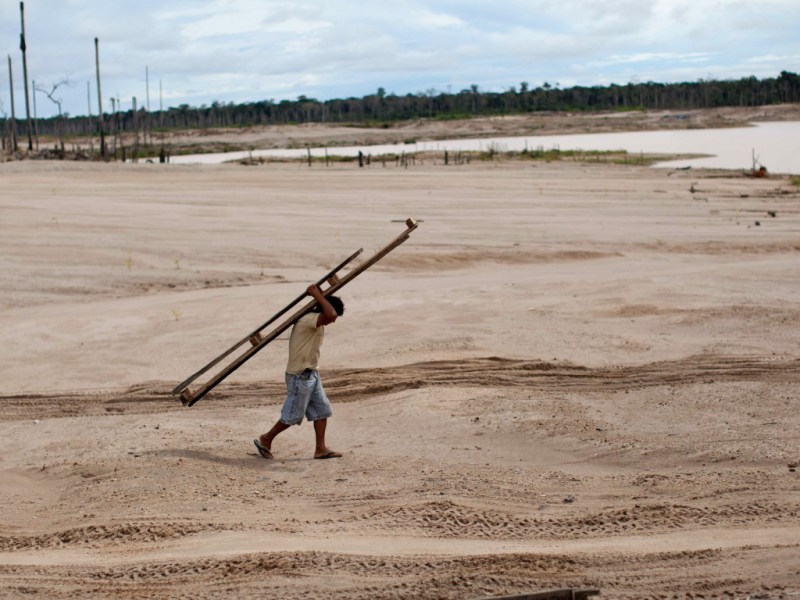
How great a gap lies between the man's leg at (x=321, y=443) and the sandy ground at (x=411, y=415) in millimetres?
169

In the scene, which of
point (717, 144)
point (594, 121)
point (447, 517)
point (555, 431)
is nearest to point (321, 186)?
point (555, 431)

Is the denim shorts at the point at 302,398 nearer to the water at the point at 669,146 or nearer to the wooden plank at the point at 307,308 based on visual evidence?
the wooden plank at the point at 307,308

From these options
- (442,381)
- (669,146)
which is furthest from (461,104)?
(442,381)

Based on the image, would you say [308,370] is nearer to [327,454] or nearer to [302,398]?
[302,398]

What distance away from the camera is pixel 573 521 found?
6.78m

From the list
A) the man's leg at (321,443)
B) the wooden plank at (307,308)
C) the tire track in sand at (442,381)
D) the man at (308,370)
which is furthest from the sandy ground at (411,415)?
the wooden plank at (307,308)

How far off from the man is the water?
1488 inches

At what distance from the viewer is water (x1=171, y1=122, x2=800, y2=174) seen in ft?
162

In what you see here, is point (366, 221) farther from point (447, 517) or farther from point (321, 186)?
point (447, 517)

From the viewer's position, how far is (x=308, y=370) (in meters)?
8.28

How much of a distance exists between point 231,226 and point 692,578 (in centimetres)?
1739

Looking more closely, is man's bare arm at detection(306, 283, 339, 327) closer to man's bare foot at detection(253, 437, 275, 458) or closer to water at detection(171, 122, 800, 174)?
man's bare foot at detection(253, 437, 275, 458)

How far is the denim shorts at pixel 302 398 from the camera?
827cm

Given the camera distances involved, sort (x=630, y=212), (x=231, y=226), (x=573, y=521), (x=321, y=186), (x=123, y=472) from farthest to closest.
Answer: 1. (x=321, y=186)
2. (x=630, y=212)
3. (x=231, y=226)
4. (x=123, y=472)
5. (x=573, y=521)
